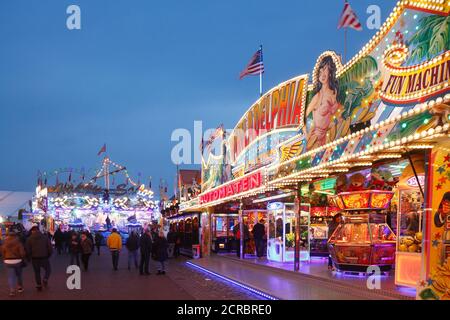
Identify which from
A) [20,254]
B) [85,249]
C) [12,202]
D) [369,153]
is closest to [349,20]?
[369,153]

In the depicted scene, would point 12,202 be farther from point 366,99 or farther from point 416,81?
point 416,81

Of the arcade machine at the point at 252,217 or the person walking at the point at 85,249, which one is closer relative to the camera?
the person walking at the point at 85,249

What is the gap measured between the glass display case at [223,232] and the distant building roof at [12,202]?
2555cm

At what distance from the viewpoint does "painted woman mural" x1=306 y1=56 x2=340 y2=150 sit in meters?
14.8

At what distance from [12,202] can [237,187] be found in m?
36.6

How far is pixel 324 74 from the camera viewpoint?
1559 centimetres

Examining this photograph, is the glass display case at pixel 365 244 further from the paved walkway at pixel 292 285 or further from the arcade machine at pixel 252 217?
the arcade machine at pixel 252 217

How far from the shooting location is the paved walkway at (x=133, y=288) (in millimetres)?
13719

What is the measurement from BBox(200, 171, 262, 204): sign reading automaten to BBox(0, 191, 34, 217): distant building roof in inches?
1088

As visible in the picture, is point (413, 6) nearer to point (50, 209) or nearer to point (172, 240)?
point (172, 240)

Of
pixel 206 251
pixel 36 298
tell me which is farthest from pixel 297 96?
Result: pixel 206 251

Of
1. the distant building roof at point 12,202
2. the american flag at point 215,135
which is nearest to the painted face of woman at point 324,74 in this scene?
the american flag at point 215,135

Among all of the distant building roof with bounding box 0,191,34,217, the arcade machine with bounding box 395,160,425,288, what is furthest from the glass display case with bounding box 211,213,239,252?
the distant building roof with bounding box 0,191,34,217
